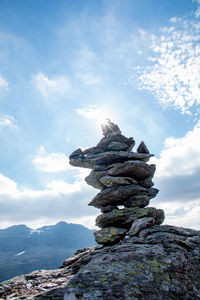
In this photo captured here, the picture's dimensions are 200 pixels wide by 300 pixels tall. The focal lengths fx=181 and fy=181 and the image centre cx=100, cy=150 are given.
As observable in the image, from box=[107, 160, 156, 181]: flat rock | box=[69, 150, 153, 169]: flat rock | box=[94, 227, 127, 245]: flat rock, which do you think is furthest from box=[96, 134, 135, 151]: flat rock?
box=[94, 227, 127, 245]: flat rock

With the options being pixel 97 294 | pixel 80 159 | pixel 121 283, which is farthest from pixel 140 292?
pixel 80 159

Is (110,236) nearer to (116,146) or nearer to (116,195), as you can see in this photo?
(116,195)

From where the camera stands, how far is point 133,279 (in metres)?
9.43

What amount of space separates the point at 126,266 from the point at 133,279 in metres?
1.25

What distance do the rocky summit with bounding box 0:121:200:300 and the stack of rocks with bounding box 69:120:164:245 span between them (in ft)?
0.44

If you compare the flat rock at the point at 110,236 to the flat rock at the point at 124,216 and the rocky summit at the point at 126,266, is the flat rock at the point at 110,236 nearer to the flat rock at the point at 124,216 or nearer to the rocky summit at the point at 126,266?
the rocky summit at the point at 126,266

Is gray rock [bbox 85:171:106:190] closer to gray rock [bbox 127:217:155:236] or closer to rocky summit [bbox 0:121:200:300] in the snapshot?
rocky summit [bbox 0:121:200:300]

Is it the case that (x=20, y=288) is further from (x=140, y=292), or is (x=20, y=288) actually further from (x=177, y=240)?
(x=177, y=240)

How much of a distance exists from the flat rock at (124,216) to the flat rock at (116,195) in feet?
7.57

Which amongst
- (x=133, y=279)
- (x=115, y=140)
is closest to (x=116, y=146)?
(x=115, y=140)

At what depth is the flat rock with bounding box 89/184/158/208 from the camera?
26322mm

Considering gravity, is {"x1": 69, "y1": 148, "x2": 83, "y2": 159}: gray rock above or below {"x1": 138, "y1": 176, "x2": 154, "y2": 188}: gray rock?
above

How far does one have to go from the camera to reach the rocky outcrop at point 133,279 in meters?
8.39

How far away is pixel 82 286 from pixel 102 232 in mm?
13933
